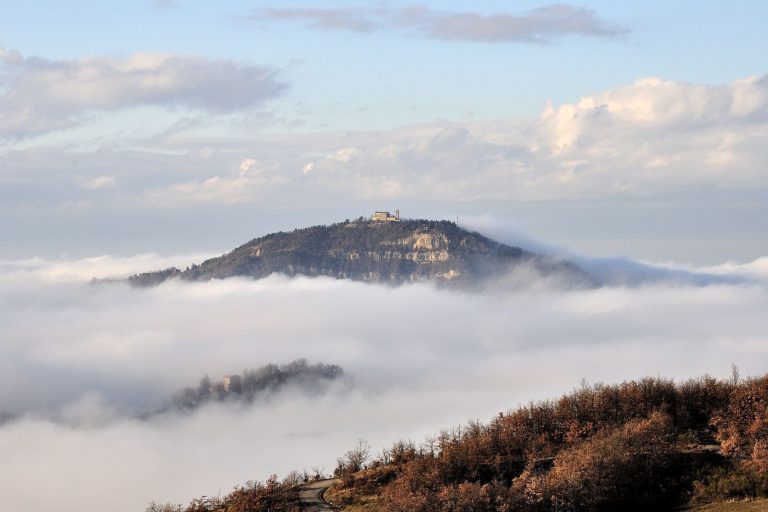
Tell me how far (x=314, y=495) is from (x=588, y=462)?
112ft

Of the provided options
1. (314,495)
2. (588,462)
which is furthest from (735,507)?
(314,495)

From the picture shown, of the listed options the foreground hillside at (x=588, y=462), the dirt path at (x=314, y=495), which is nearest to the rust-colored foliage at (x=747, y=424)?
the foreground hillside at (x=588, y=462)

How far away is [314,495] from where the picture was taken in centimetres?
13238

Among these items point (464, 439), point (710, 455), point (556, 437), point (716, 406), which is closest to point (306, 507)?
point (464, 439)

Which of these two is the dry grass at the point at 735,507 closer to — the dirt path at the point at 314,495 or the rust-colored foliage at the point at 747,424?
the rust-colored foliage at the point at 747,424

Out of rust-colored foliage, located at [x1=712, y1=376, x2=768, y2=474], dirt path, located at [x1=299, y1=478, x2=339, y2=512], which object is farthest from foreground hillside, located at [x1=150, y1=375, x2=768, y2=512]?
dirt path, located at [x1=299, y1=478, x2=339, y2=512]

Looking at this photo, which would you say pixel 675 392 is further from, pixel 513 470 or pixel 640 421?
pixel 513 470

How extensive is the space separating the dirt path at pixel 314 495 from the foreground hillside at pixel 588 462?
42.8 inches

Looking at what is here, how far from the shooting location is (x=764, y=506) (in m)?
107

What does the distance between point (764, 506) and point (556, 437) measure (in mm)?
35051

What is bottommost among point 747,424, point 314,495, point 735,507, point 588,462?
point 735,507

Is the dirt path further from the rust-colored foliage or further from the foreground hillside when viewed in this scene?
the rust-colored foliage

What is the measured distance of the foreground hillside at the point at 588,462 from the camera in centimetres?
11462

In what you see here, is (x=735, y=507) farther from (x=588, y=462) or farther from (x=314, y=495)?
(x=314, y=495)
